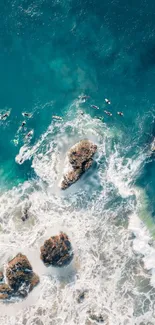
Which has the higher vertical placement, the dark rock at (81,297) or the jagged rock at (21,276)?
the jagged rock at (21,276)

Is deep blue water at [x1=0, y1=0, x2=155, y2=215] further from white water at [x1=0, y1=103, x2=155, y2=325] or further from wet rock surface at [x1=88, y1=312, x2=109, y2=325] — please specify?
wet rock surface at [x1=88, y1=312, x2=109, y2=325]

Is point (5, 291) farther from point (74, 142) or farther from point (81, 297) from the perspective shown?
point (74, 142)

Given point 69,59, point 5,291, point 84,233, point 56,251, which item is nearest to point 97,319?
point 56,251

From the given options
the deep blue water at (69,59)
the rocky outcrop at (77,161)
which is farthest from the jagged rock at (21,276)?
the deep blue water at (69,59)

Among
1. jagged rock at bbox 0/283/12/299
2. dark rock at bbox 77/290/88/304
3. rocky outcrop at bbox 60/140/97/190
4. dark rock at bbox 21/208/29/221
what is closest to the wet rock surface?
dark rock at bbox 77/290/88/304

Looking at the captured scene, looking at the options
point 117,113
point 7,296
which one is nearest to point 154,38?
point 117,113

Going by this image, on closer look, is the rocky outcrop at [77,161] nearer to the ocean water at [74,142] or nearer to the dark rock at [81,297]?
the ocean water at [74,142]
